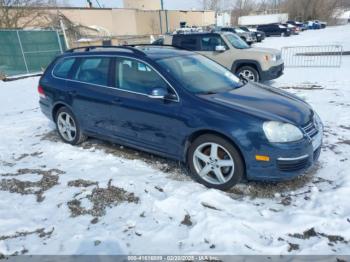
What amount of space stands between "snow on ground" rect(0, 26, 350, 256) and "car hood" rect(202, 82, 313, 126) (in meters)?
0.86

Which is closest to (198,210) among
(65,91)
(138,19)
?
(65,91)

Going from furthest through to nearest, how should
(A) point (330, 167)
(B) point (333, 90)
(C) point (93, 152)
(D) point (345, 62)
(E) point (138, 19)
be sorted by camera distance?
1. (E) point (138, 19)
2. (D) point (345, 62)
3. (B) point (333, 90)
4. (C) point (93, 152)
5. (A) point (330, 167)

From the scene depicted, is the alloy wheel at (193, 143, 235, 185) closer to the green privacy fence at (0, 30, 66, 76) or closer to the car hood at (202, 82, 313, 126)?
the car hood at (202, 82, 313, 126)

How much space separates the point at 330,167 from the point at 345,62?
10970mm

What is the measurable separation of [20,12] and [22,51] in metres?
7.46

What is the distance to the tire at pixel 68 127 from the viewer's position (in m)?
5.24

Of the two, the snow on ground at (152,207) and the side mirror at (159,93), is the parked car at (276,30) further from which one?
the side mirror at (159,93)

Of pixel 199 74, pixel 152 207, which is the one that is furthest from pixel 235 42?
pixel 152 207

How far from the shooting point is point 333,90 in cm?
834

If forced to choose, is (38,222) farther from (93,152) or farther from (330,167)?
(330,167)

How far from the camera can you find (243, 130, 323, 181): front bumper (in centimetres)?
329

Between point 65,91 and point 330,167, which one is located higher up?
point 65,91

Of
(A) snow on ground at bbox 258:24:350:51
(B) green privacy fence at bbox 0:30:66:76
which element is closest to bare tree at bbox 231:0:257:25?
(A) snow on ground at bbox 258:24:350:51

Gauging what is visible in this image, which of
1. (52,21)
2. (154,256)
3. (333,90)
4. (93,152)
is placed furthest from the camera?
(52,21)
